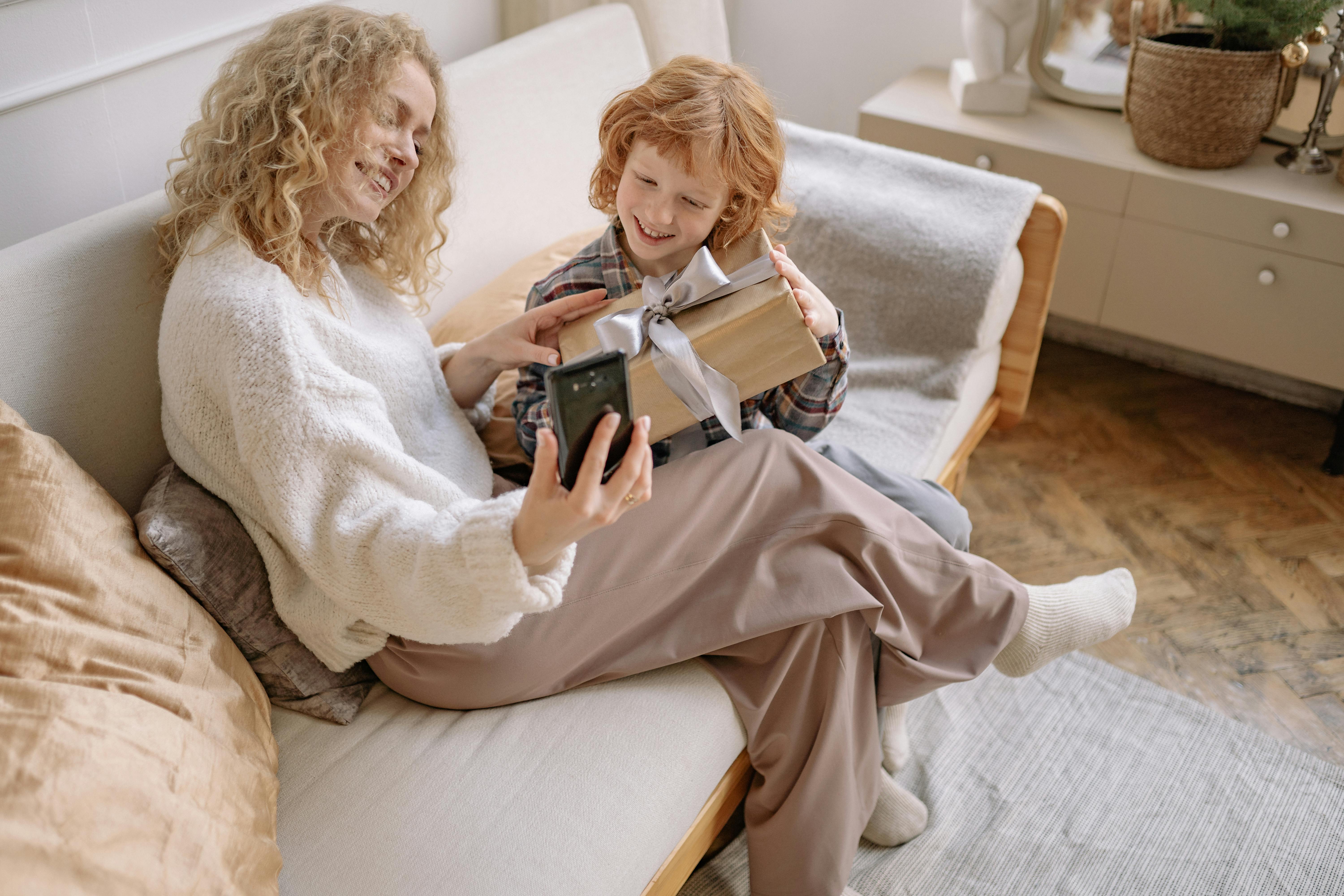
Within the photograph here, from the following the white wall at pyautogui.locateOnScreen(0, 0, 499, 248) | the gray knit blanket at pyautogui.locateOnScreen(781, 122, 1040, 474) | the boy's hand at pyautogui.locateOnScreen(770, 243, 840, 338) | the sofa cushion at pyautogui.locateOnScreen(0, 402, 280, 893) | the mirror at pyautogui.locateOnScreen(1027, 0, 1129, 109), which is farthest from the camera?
the mirror at pyautogui.locateOnScreen(1027, 0, 1129, 109)

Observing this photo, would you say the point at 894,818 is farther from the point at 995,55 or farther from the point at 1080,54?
the point at 1080,54

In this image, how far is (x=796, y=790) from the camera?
3.86ft

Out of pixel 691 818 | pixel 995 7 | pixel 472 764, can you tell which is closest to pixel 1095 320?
pixel 995 7

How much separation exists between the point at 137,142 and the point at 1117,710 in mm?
1680

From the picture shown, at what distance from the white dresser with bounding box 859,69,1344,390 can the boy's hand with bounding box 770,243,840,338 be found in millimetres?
1247

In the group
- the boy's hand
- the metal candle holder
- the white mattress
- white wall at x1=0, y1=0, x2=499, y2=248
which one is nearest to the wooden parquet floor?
the white mattress

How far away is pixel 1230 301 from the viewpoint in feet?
6.97

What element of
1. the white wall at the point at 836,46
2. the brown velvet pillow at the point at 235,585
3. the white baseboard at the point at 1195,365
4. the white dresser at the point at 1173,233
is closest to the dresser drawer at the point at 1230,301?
the white dresser at the point at 1173,233

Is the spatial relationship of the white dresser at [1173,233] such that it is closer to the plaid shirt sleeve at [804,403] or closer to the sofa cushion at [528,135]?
the sofa cushion at [528,135]

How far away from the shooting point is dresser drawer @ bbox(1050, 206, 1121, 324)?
2.20 m

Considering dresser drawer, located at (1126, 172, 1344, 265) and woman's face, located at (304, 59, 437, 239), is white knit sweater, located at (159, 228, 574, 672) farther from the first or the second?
dresser drawer, located at (1126, 172, 1344, 265)

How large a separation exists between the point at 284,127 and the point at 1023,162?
1.65 m

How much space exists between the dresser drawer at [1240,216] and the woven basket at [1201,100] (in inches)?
2.8

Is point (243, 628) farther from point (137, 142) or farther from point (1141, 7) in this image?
point (1141, 7)
